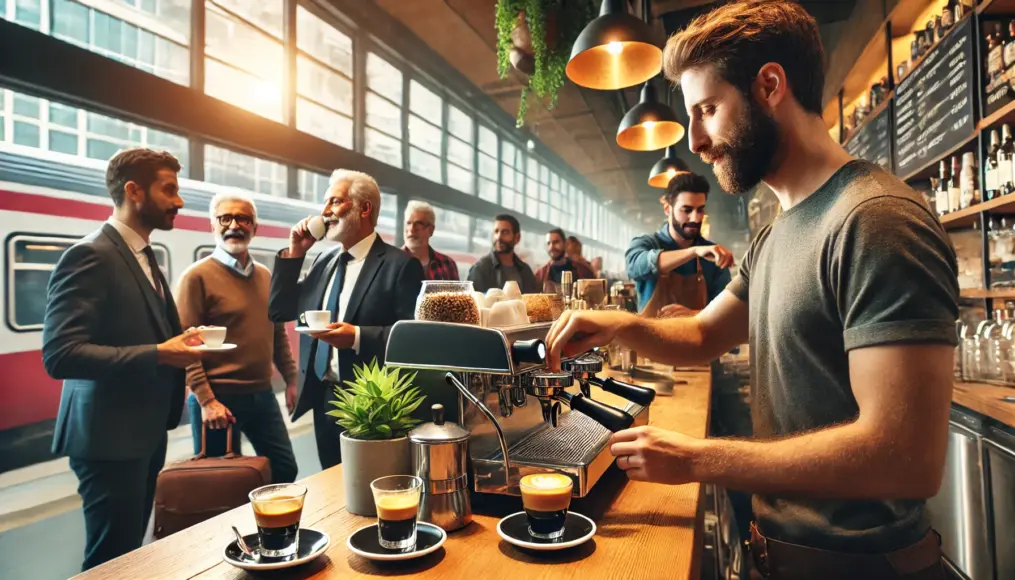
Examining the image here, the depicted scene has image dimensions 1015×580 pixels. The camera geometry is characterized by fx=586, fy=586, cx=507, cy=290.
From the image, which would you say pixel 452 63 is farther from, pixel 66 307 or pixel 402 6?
pixel 66 307

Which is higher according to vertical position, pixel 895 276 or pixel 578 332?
pixel 895 276

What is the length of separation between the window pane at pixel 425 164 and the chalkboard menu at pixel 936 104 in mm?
3698

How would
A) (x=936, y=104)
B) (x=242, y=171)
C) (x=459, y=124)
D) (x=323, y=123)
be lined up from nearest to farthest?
(x=936, y=104)
(x=242, y=171)
(x=323, y=123)
(x=459, y=124)

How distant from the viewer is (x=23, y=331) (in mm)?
2588

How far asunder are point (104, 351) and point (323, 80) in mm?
2576

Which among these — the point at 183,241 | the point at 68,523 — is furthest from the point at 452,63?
the point at 68,523

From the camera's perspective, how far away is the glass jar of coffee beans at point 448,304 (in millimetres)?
1274

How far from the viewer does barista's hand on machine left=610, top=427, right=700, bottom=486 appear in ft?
3.31

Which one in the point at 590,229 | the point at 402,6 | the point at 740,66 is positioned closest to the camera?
the point at 740,66

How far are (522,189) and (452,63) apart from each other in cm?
227

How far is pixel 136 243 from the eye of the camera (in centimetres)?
243

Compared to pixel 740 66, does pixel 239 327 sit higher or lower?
lower

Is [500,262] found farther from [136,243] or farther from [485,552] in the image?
[485,552]

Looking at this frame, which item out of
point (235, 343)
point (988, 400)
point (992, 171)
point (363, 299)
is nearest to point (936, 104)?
point (992, 171)
